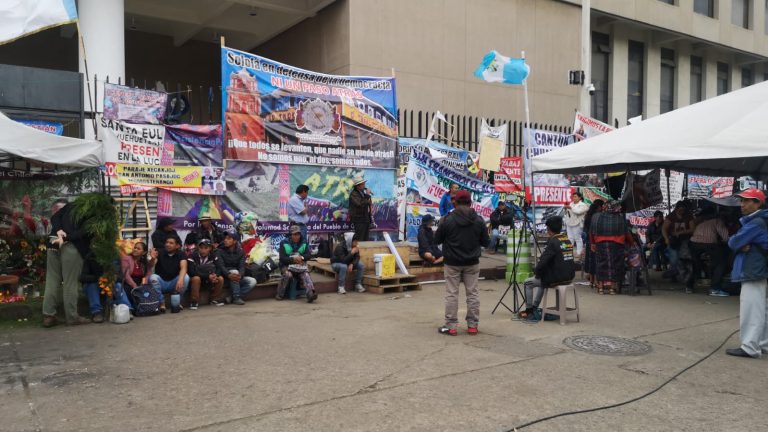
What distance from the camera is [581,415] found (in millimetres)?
4609

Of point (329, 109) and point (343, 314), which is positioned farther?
point (329, 109)

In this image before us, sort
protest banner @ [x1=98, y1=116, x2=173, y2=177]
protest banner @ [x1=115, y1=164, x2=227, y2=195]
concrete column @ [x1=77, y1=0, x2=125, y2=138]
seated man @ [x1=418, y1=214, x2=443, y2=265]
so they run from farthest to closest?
concrete column @ [x1=77, y1=0, x2=125, y2=138], seated man @ [x1=418, y1=214, x2=443, y2=265], protest banner @ [x1=115, y1=164, x2=227, y2=195], protest banner @ [x1=98, y1=116, x2=173, y2=177]

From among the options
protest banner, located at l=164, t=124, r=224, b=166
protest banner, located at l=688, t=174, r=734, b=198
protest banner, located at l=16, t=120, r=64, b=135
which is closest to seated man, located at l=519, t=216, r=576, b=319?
protest banner, located at l=164, t=124, r=224, b=166

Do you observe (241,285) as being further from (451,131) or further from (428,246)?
(451,131)

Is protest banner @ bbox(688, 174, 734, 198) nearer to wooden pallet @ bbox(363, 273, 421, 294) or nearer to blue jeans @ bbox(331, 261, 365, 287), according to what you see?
wooden pallet @ bbox(363, 273, 421, 294)

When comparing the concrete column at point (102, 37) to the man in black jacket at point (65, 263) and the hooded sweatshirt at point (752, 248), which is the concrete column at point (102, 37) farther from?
the hooded sweatshirt at point (752, 248)

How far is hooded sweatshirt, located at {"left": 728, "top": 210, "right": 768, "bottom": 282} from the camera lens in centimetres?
618

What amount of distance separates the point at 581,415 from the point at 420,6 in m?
15.4

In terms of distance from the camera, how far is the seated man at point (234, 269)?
9477 millimetres

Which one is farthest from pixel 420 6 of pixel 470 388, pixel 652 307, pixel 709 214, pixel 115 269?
pixel 470 388

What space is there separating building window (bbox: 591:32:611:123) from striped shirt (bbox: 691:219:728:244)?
1417 cm

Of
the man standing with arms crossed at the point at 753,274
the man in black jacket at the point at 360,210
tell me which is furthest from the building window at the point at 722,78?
the man standing with arms crossed at the point at 753,274

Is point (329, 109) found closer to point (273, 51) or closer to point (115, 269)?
point (115, 269)

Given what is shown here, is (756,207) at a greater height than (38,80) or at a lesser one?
lesser
